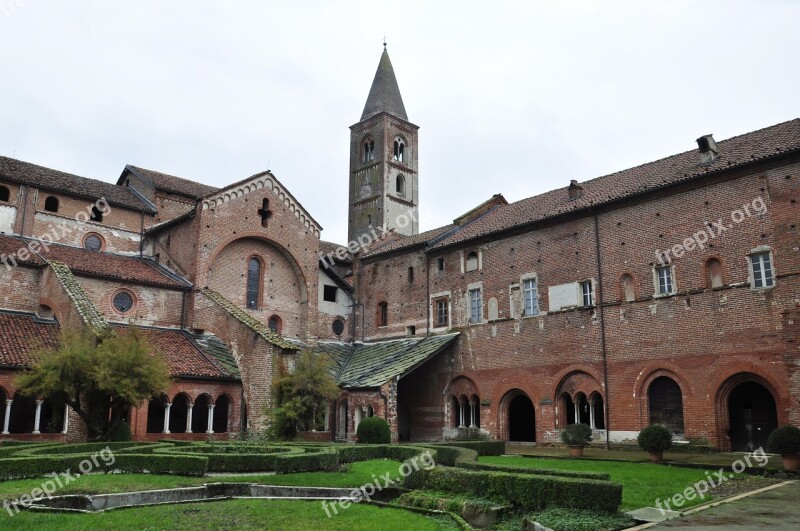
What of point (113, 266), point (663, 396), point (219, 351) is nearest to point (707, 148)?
point (663, 396)

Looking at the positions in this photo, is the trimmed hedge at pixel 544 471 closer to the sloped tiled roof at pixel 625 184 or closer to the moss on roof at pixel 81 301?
the moss on roof at pixel 81 301

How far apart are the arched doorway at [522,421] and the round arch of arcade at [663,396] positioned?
24.0 ft

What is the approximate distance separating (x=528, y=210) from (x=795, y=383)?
14.4m

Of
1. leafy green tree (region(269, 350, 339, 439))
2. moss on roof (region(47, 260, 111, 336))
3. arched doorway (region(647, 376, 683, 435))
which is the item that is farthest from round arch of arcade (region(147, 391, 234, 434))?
arched doorway (region(647, 376, 683, 435))

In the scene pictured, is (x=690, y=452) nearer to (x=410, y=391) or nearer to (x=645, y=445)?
(x=645, y=445)

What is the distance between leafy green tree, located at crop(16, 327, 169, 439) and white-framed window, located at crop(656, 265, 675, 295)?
18.5 m

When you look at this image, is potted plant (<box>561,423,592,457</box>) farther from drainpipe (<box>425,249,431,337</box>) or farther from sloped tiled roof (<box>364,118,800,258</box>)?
drainpipe (<box>425,249,431,337</box>)

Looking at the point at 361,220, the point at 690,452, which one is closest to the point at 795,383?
the point at 690,452

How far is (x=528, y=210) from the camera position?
32.0m

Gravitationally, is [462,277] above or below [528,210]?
below

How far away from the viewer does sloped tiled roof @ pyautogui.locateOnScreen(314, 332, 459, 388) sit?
29.7m

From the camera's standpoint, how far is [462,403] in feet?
105

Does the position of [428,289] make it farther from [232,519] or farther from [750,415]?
[232,519]

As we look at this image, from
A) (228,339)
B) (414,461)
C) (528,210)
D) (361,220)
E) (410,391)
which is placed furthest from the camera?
(361,220)
